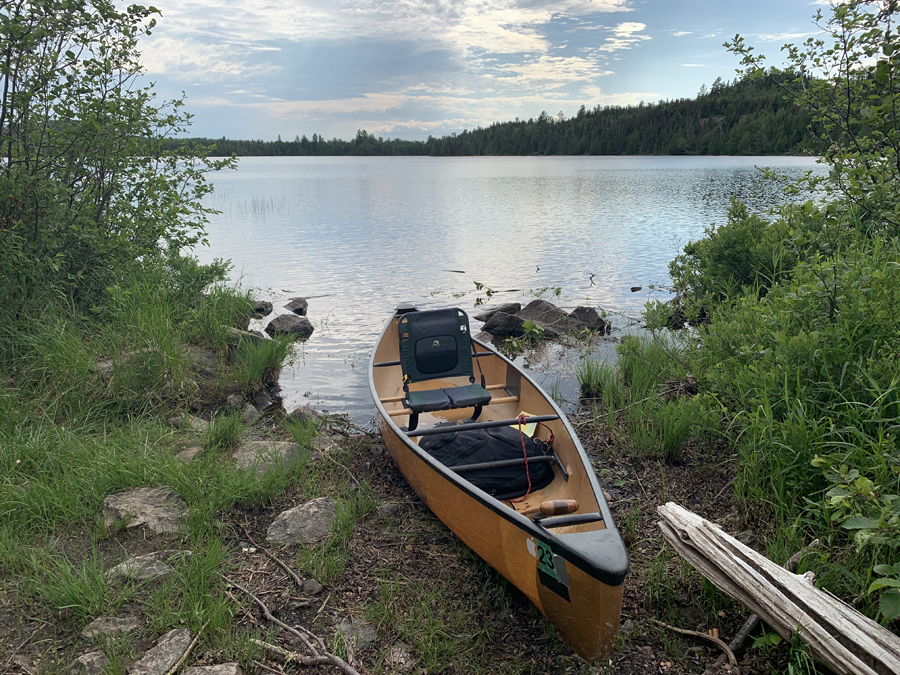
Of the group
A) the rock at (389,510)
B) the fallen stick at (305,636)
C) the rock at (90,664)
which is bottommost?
the rock at (389,510)

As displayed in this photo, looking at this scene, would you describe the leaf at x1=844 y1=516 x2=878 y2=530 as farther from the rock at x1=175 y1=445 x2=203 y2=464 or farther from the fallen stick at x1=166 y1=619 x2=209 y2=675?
the rock at x1=175 y1=445 x2=203 y2=464

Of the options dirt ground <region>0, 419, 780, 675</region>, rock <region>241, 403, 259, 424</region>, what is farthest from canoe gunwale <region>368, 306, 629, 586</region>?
rock <region>241, 403, 259, 424</region>

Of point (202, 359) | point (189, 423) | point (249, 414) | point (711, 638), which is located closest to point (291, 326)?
point (202, 359)

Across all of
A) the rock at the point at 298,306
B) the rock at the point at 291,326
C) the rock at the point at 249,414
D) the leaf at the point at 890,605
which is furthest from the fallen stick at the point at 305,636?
the rock at the point at 298,306

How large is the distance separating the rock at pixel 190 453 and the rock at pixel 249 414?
3.44ft

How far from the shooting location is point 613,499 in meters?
4.47

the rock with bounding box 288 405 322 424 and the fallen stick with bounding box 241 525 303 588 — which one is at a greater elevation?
the fallen stick with bounding box 241 525 303 588

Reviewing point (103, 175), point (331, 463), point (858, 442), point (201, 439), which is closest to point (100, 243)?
point (103, 175)

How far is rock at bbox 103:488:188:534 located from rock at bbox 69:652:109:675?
1023 millimetres

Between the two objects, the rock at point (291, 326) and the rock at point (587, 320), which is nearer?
the rock at point (587, 320)

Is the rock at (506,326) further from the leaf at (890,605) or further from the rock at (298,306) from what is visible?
the leaf at (890,605)

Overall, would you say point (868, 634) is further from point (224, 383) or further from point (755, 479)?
point (224, 383)

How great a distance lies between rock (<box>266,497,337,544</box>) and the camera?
12.6 ft

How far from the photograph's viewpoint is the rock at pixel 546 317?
33.0 ft
